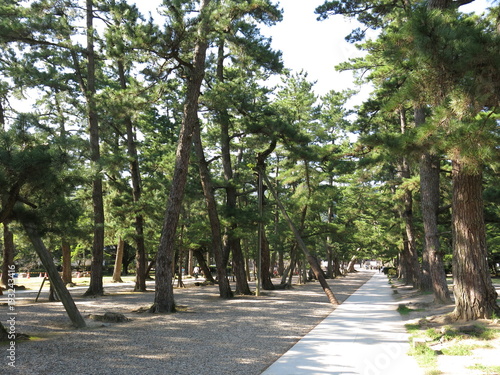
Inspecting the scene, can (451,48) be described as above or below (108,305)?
above

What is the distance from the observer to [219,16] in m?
10.5

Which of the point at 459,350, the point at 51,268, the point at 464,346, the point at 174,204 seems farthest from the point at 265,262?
the point at 459,350

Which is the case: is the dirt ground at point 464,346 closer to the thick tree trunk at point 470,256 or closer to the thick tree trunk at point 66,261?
the thick tree trunk at point 470,256

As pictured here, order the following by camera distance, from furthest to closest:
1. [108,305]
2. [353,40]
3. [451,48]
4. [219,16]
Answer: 1. [108,305]
2. [353,40]
3. [219,16]
4. [451,48]

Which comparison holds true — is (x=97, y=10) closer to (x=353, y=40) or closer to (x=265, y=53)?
(x=265, y=53)

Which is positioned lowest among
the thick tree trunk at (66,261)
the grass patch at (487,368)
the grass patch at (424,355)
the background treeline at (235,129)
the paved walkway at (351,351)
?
the paved walkway at (351,351)

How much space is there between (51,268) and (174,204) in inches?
174

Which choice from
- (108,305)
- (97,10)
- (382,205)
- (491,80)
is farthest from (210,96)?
(382,205)

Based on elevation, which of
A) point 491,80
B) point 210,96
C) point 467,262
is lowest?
point 467,262

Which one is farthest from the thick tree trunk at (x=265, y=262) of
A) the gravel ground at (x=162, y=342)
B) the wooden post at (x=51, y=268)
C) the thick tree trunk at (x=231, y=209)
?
the wooden post at (x=51, y=268)

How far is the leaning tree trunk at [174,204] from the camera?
11.6 metres

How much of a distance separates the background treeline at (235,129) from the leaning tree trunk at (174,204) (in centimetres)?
4

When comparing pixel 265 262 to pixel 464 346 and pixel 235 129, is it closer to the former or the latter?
pixel 235 129

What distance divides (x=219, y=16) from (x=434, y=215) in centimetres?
898
